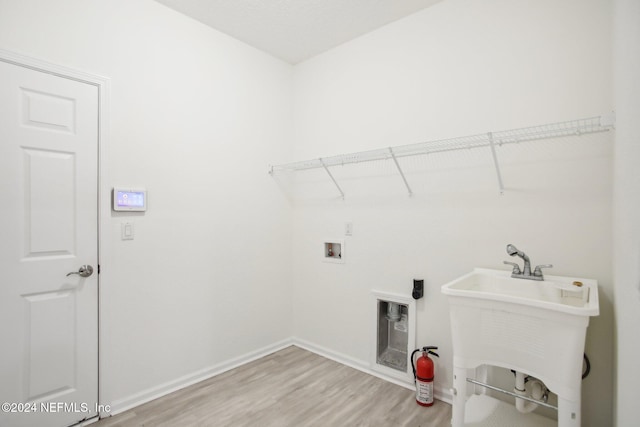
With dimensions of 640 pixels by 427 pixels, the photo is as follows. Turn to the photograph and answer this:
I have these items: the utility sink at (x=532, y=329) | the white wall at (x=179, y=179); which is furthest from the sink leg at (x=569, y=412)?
the white wall at (x=179, y=179)

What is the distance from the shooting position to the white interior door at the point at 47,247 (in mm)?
1744

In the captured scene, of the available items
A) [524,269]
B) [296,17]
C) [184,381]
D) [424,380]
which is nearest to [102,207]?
[184,381]

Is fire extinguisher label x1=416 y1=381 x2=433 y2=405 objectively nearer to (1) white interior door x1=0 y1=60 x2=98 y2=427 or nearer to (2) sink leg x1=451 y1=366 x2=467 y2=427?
(2) sink leg x1=451 y1=366 x2=467 y2=427

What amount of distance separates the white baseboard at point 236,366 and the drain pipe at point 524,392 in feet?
1.59

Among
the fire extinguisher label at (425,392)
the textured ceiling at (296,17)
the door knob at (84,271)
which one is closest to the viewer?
the door knob at (84,271)

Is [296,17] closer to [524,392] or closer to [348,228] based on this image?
[348,228]

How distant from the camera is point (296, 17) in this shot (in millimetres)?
2514

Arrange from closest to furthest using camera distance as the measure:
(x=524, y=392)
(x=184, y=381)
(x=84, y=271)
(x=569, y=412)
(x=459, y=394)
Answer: (x=569, y=412) < (x=459, y=394) < (x=524, y=392) < (x=84, y=271) < (x=184, y=381)

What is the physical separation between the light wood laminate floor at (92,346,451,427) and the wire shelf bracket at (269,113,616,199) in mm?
1496

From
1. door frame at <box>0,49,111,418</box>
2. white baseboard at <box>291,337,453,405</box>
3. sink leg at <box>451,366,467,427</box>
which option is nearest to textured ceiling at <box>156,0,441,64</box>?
door frame at <box>0,49,111,418</box>

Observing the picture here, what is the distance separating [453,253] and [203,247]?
190cm

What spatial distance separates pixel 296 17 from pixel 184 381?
2.93 meters

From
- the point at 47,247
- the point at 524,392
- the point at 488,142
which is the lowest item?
the point at 524,392

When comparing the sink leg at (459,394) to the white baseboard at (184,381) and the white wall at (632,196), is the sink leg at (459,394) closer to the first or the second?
the white wall at (632,196)
